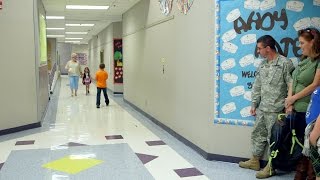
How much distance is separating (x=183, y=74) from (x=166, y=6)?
1456 mm

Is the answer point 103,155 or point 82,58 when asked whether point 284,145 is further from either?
point 82,58

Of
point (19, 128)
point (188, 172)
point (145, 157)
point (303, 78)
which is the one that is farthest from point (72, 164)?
point (303, 78)

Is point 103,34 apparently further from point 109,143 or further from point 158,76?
point 109,143

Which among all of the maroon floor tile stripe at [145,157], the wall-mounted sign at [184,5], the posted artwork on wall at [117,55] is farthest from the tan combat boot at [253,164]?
the posted artwork on wall at [117,55]

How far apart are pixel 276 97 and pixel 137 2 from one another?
551 cm

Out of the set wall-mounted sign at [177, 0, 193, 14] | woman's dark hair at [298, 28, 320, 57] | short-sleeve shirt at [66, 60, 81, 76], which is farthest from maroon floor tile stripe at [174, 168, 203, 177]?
short-sleeve shirt at [66, 60, 81, 76]

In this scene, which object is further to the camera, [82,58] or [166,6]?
[82,58]

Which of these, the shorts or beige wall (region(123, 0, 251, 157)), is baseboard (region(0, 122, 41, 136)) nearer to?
beige wall (region(123, 0, 251, 157))

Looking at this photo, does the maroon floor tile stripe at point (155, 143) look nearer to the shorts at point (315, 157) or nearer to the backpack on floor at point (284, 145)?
the backpack on floor at point (284, 145)

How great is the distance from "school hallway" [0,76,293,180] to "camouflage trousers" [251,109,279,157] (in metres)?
0.27

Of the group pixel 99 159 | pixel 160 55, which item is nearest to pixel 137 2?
pixel 160 55

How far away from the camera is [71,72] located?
1126cm

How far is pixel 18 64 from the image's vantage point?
5.95m

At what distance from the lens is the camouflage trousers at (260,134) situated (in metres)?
3.72
